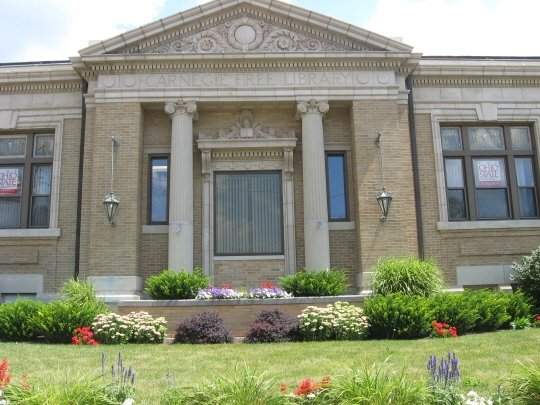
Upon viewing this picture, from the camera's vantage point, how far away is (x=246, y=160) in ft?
61.8

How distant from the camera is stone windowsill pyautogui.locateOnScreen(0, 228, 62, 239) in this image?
18.4 meters

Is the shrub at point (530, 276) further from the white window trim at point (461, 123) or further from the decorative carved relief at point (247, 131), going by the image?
the decorative carved relief at point (247, 131)

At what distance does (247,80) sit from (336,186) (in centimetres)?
458

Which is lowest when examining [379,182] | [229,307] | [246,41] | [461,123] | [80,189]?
[229,307]

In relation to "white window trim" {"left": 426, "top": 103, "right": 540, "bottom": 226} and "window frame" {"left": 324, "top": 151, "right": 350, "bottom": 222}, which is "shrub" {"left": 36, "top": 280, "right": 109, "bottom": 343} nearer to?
"window frame" {"left": 324, "top": 151, "right": 350, "bottom": 222}

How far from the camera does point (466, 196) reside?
19.6 meters

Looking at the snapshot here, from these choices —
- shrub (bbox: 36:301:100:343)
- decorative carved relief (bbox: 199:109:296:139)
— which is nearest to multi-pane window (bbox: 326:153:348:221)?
decorative carved relief (bbox: 199:109:296:139)

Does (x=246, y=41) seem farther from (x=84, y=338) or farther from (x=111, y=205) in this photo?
(x=84, y=338)

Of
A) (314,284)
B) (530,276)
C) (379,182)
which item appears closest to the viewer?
(314,284)

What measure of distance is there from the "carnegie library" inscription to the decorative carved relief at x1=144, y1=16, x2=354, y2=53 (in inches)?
32.3

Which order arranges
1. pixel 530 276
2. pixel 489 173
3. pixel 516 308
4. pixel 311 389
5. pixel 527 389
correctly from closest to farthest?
pixel 527 389, pixel 311 389, pixel 516 308, pixel 530 276, pixel 489 173

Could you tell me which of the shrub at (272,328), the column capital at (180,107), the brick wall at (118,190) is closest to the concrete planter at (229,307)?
the shrub at (272,328)

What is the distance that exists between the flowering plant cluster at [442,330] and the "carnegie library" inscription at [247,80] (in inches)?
336

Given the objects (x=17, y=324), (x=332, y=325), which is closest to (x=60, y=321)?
(x=17, y=324)
